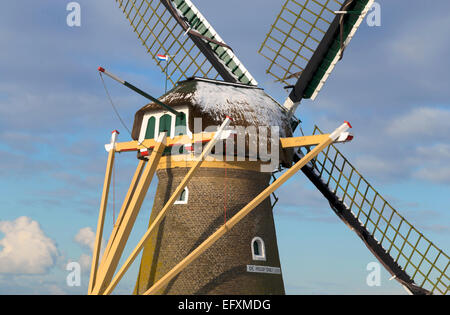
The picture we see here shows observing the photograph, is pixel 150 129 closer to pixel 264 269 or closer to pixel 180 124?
pixel 180 124

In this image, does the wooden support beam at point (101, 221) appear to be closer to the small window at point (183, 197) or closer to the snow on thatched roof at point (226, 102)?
the snow on thatched roof at point (226, 102)

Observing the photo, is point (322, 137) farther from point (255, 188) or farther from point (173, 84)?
point (173, 84)

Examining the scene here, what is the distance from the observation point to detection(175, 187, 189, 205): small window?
21030mm

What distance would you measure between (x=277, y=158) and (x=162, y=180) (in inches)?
147

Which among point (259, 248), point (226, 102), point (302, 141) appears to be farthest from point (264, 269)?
point (226, 102)

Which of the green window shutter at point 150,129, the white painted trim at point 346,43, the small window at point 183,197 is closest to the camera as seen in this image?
the small window at point 183,197

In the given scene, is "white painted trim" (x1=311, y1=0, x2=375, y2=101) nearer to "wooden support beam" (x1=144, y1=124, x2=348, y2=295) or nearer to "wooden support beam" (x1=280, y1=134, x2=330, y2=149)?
"wooden support beam" (x1=280, y1=134, x2=330, y2=149)

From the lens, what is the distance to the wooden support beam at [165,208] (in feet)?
63.5

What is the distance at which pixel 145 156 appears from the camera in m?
22.5

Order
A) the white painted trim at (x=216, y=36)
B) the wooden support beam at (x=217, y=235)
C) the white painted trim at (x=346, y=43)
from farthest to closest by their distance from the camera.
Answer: the white painted trim at (x=216, y=36) → the white painted trim at (x=346, y=43) → the wooden support beam at (x=217, y=235)

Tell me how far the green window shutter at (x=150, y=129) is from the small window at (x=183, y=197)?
2.47 metres

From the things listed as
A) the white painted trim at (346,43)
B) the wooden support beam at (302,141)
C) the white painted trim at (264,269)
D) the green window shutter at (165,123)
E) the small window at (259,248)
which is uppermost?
the white painted trim at (346,43)
